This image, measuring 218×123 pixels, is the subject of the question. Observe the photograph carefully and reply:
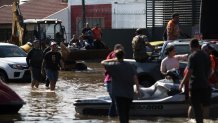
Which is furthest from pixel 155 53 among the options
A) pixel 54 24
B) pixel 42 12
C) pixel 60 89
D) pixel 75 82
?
pixel 42 12

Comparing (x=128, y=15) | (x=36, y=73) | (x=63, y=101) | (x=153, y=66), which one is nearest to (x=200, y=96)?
(x=153, y=66)

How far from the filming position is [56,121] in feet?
53.2

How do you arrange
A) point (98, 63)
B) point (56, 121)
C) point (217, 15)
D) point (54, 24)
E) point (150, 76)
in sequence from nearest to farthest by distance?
point (56, 121)
point (150, 76)
point (217, 15)
point (98, 63)
point (54, 24)

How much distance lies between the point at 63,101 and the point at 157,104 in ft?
15.4

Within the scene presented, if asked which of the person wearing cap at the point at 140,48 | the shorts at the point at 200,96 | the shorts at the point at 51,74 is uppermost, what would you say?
the person wearing cap at the point at 140,48

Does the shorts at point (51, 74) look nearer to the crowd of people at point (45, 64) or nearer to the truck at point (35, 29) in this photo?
the crowd of people at point (45, 64)

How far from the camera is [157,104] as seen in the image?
16.4m

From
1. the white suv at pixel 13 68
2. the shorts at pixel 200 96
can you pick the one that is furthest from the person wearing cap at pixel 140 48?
the white suv at pixel 13 68

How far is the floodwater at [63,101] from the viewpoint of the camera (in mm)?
16375

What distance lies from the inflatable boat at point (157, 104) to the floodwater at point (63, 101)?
17 centimetres

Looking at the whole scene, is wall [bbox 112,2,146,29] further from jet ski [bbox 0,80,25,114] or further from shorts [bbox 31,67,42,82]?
jet ski [bbox 0,80,25,114]

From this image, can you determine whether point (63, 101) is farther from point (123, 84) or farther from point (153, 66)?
point (123, 84)

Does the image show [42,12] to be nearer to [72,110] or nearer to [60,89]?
[60,89]

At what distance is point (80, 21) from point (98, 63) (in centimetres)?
1866
